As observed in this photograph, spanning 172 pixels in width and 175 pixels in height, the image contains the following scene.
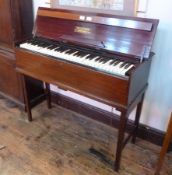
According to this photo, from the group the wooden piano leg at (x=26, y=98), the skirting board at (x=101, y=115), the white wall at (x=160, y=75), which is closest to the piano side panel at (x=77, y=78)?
the wooden piano leg at (x=26, y=98)

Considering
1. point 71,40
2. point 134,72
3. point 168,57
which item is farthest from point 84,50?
point 168,57

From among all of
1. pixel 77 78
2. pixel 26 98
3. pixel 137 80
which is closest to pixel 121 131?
pixel 137 80

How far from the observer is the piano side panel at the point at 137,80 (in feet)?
4.36

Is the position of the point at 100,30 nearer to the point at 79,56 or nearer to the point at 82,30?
the point at 82,30

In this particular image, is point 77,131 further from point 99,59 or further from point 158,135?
point 99,59

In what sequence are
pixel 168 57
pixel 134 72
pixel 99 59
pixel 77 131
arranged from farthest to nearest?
pixel 77 131
pixel 168 57
pixel 99 59
pixel 134 72

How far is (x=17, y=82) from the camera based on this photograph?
2.22 metres

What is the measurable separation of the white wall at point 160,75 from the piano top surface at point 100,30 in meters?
0.19

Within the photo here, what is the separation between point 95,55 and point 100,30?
0.20m

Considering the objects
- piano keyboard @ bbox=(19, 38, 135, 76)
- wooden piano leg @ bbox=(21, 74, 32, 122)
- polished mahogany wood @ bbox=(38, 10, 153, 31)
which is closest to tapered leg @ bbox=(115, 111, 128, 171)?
piano keyboard @ bbox=(19, 38, 135, 76)

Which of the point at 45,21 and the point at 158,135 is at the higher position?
the point at 45,21

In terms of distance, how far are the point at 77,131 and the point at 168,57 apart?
1.06m

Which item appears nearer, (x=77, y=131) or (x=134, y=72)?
(x=134, y=72)

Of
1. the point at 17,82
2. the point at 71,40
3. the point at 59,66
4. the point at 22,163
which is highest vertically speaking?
the point at 71,40
